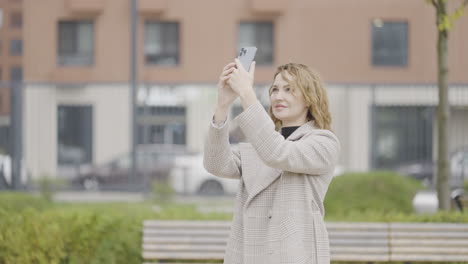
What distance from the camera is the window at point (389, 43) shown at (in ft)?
107

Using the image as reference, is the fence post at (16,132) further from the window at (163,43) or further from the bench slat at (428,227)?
the window at (163,43)

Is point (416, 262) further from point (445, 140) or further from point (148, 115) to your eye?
point (148, 115)

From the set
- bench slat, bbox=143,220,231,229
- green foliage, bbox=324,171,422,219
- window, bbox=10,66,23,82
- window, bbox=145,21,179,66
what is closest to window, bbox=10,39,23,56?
window, bbox=10,66,23,82

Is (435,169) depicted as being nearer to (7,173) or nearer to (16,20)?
(7,173)

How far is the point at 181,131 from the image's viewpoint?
17.5 meters

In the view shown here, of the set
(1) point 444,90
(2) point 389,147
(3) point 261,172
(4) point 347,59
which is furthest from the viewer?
(4) point 347,59

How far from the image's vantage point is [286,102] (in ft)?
11.2

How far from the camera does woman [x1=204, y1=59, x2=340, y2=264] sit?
3180 millimetres

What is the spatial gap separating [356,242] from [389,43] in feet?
91.8

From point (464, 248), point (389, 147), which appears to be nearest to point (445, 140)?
point (464, 248)

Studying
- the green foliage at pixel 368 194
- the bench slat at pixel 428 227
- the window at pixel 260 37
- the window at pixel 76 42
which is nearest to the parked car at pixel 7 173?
the green foliage at pixel 368 194

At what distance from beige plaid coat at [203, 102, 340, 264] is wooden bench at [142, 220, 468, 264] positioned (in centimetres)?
242

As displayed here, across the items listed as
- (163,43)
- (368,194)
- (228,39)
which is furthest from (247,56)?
(163,43)

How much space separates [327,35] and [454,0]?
5579mm
